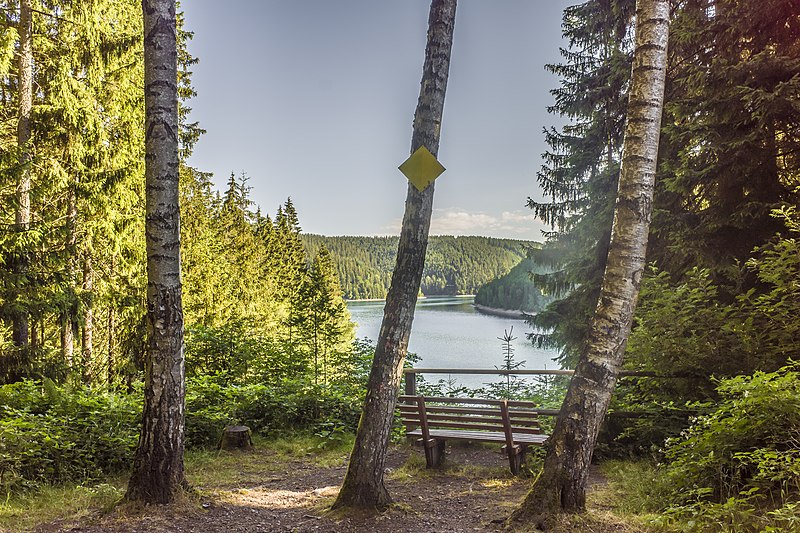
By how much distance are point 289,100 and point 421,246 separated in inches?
656

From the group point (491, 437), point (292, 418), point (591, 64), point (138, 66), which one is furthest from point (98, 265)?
point (591, 64)

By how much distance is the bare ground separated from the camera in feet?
14.0

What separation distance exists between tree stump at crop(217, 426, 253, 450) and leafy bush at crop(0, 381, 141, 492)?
123cm

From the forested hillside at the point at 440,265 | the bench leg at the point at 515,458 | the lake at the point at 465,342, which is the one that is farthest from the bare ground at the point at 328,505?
the forested hillside at the point at 440,265

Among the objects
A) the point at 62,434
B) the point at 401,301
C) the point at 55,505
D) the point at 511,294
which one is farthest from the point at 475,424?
the point at 511,294

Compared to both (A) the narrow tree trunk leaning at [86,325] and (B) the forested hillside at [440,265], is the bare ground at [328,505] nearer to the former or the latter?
(A) the narrow tree trunk leaning at [86,325]

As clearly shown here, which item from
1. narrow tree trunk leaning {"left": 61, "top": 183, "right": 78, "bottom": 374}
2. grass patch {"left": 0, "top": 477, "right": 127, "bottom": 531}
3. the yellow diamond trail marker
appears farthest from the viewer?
narrow tree trunk leaning {"left": 61, "top": 183, "right": 78, "bottom": 374}

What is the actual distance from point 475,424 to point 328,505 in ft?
6.60

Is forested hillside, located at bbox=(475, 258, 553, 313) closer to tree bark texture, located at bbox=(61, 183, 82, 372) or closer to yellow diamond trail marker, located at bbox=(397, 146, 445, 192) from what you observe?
tree bark texture, located at bbox=(61, 183, 82, 372)

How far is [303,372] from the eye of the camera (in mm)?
10172

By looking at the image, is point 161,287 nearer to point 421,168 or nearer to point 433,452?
point 421,168

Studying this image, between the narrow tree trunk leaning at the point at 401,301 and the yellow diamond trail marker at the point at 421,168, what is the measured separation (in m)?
0.16

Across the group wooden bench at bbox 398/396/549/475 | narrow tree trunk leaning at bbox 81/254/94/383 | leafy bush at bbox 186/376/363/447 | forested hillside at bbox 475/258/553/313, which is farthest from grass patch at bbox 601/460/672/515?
forested hillside at bbox 475/258/553/313

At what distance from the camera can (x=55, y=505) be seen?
479cm
